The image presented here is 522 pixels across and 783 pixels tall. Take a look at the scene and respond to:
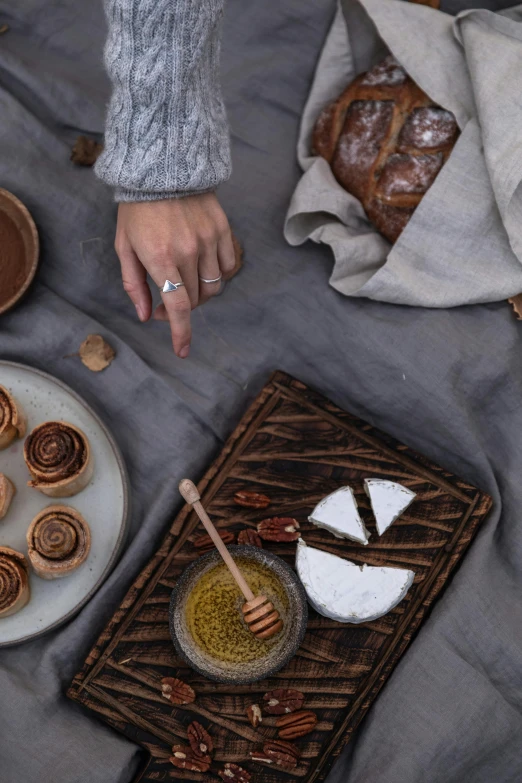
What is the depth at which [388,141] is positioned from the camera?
149cm

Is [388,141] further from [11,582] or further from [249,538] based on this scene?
[11,582]

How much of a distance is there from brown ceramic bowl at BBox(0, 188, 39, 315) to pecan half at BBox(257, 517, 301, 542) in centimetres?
72

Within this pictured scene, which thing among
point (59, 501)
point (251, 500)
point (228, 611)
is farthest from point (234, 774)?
point (59, 501)

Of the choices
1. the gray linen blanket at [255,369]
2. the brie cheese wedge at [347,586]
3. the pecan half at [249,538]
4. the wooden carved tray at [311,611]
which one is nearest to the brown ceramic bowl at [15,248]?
the gray linen blanket at [255,369]

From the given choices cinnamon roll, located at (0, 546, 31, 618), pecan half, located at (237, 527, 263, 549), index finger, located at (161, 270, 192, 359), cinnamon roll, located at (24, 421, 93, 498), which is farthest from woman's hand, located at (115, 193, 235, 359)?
cinnamon roll, located at (0, 546, 31, 618)

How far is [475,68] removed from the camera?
4.64 feet

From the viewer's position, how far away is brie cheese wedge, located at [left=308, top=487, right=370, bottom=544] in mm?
1376

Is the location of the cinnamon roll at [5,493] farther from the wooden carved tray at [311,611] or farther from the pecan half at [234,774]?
the pecan half at [234,774]

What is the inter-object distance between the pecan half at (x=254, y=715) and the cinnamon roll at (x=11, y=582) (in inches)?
19.9

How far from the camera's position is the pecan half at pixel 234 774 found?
1.30m

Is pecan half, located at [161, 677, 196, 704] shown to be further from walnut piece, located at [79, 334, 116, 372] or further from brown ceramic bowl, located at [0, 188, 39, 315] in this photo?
brown ceramic bowl, located at [0, 188, 39, 315]

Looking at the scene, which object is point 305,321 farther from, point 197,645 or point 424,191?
point 197,645

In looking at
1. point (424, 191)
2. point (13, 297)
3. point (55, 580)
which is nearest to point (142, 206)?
point (13, 297)

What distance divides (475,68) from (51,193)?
99 centimetres
